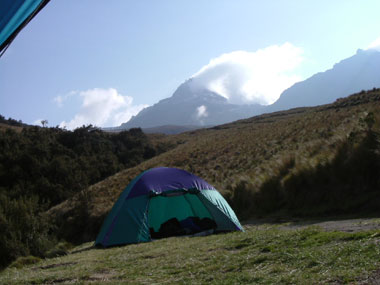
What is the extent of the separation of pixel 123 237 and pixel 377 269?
24.8ft

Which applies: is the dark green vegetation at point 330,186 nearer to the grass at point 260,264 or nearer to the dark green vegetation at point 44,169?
the grass at point 260,264

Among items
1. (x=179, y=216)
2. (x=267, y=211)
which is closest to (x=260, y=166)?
(x=267, y=211)

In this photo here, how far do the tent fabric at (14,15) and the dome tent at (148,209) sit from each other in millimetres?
6771

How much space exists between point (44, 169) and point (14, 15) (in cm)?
3089

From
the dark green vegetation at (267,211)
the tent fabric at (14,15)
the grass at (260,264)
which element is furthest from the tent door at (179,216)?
the tent fabric at (14,15)

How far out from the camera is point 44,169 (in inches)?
1291

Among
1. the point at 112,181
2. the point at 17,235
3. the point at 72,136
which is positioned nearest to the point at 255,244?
the point at 17,235

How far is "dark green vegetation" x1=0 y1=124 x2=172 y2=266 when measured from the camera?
13336 mm

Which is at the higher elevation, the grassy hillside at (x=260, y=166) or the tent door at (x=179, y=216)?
the grassy hillside at (x=260, y=166)

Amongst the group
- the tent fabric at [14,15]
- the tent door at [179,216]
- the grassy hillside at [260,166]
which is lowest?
the tent door at [179,216]

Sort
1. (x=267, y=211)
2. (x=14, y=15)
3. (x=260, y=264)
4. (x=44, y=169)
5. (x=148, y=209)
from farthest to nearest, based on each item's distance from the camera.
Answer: (x=44, y=169) < (x=267, y=211) < (x=148, y=209) < (x=260, y=264) < (x=14, y=15)

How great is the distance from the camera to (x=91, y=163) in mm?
37844

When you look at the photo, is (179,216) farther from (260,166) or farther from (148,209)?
(260,166)

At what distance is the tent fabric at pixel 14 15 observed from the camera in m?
3.79
